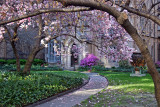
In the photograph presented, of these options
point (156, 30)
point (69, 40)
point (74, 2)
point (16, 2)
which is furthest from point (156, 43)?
point (74, 2)

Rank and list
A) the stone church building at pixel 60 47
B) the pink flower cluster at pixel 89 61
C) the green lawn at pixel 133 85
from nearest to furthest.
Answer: the green lawn at pixel 133 85 < the pink flower cluster at pixel 89 61 < the stone church building at pixel 60 47

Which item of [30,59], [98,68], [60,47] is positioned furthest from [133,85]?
[60,47]

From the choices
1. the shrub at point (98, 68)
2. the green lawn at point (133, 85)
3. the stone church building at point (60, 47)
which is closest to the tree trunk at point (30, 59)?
the green lawn at point (133, 85)

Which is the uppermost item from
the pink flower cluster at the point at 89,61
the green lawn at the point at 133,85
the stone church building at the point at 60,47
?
the stone church building at the point at 60,47

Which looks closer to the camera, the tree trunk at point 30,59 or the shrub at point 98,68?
the tree trunk at point 30,59

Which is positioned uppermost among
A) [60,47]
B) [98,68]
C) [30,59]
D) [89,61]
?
[60,47]

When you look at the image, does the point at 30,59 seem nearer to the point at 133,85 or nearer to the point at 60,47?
Answer: the point at 133,85

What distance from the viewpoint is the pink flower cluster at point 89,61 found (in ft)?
72.7

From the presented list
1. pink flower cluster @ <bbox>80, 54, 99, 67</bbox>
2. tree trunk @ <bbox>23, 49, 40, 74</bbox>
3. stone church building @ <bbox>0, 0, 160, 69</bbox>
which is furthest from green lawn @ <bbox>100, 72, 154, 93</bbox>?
stone church building @ <bbox>0, 0, 160, 69</bbox>

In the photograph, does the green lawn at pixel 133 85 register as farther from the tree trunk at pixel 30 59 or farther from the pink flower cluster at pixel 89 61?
the pink flower cluster at pixel 89 61

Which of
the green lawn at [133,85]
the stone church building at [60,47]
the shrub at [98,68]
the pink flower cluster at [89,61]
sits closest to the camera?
the green lawn at [133,85]

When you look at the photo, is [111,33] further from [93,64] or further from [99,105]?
[93,64]

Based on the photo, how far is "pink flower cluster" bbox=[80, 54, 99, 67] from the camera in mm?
22156

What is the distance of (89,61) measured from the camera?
22172 mm
